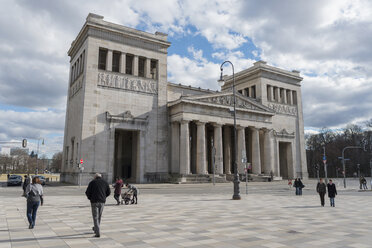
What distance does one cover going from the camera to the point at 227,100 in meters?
48.2

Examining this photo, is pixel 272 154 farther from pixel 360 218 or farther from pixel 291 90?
pixel 360 218

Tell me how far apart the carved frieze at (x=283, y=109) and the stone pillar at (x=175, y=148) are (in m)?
24.1

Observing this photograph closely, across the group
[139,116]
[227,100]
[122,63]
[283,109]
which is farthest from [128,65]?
[283,109]

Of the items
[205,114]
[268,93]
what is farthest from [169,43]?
[268,93]

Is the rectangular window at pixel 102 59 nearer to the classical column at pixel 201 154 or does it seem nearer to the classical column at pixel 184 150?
the classical column at pixel 184 150

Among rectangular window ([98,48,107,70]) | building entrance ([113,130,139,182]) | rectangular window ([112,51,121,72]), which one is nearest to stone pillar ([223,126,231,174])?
building entrance ([113,130,139,182])

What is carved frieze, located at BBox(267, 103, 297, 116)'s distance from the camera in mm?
60147

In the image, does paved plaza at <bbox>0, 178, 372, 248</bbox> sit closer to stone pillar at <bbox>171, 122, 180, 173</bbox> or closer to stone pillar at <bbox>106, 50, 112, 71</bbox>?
stone pillar at <bbox>171, 122, 180, 173</bbox>

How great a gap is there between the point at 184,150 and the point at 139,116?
8793mm

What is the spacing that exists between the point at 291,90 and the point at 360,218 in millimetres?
56377

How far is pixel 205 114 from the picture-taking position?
1794 inches

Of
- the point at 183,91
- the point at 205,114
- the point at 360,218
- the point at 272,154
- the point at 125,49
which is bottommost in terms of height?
the point at 360,218

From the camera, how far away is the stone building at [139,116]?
40.8 metres

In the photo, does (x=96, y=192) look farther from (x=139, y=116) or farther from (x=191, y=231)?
(x=139, y=116)
